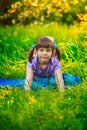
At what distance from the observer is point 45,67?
6.80 m

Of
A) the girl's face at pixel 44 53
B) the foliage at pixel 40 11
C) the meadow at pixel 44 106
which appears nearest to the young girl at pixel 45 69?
the girl's face at pixel 44 53

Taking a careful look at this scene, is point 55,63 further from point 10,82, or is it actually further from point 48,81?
→ point 10,82

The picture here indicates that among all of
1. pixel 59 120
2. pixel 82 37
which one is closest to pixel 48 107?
pixel 59 120

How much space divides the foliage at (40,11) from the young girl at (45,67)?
4.32 meters

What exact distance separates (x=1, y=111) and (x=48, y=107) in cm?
46

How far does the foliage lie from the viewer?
1177cm

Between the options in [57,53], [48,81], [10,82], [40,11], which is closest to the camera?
[48,81]

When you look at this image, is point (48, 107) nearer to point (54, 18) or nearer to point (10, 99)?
point (10, 99)

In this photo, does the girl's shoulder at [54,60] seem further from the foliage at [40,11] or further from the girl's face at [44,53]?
the foliage at [40,11]

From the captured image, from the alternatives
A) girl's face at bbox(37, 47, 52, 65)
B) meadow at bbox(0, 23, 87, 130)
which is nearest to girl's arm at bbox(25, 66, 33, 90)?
girl's face at bbox(37, 47, 52, 65)

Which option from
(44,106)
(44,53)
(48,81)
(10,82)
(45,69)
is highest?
(44,106)

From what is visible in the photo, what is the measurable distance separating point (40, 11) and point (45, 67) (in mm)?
6995

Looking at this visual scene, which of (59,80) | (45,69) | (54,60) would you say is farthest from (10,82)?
(59,80)

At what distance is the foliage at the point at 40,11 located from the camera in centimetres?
1177
